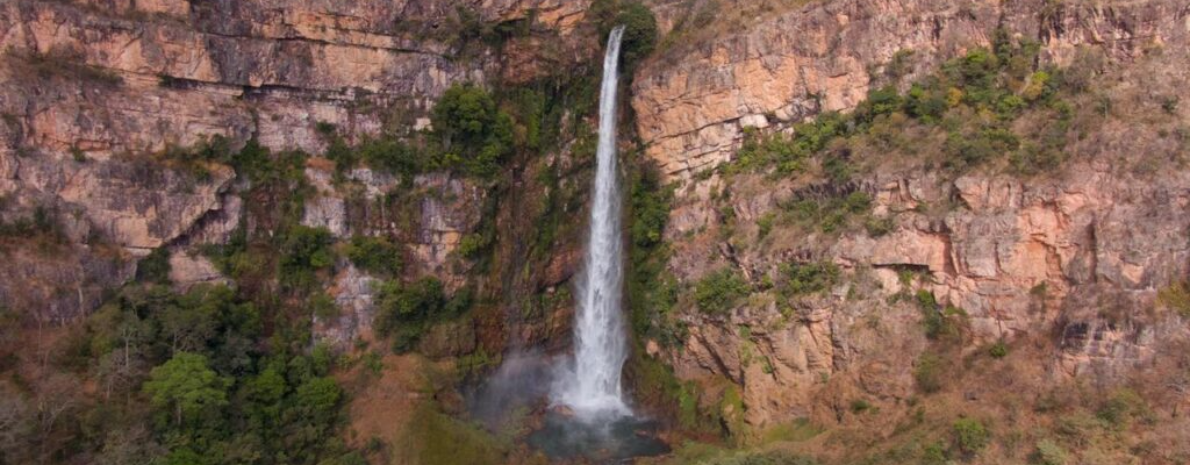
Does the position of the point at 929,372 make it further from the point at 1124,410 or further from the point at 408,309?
the point at 408,309

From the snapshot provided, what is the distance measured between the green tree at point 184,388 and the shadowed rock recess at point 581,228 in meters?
0.11

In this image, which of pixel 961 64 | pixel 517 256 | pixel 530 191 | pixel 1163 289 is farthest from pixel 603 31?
pixel 1163 289

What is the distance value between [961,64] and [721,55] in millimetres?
9361

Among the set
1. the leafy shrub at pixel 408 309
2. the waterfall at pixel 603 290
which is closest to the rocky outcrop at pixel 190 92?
the leafy shrub at pixel 408 309

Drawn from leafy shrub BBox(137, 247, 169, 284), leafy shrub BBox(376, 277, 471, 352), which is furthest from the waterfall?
leafy shrub BBox(137, 247, 169, 284)

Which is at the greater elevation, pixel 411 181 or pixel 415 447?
pixel 411 181

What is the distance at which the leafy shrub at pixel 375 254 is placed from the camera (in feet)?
103

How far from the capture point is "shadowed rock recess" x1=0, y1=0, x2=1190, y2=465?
23.9 m

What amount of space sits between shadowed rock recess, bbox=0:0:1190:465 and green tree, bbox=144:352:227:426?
106 millimetres

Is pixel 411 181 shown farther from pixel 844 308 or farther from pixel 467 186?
pixel 844 308

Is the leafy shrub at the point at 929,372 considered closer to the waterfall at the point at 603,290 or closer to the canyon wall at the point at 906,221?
the canyon wall at the point at 906,221

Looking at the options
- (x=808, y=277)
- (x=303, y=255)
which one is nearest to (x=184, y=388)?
(x=303, y=255)

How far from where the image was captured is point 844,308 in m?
27.1

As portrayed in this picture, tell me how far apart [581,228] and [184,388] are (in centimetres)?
1717
